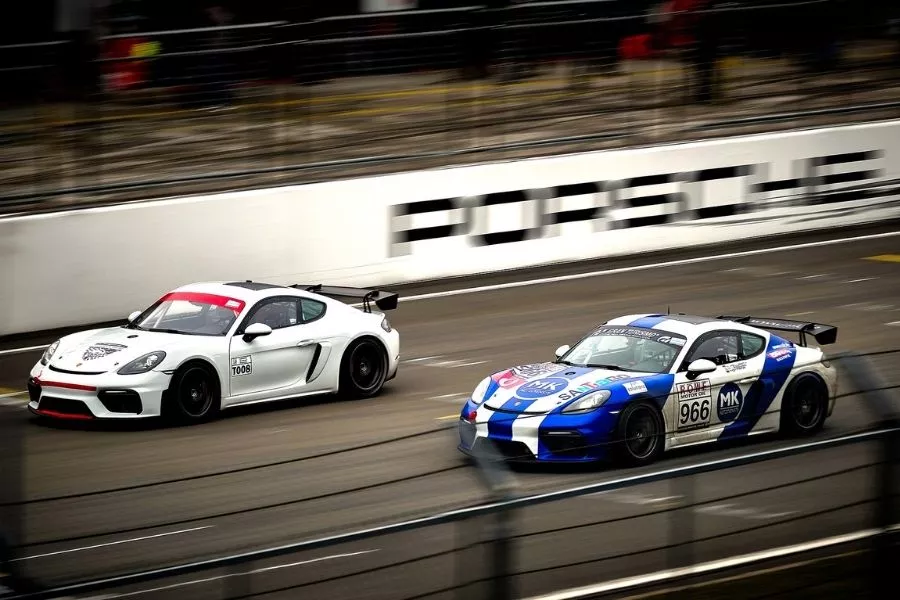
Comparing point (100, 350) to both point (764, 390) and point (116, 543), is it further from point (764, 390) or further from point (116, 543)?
Answer: point (116, 543)

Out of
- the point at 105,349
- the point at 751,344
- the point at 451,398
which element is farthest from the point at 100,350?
the point at 751,344

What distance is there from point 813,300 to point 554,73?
583 centimetres

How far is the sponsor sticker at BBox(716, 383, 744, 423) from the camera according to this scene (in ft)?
37.7

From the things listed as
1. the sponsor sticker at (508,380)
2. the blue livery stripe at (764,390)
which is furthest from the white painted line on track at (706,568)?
the sponsor sticker at (508,380)

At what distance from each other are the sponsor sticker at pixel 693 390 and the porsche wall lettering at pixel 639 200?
8.43m

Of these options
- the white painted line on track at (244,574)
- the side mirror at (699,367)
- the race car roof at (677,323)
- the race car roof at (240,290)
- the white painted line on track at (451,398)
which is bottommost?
the white painted line on track at (451,398)

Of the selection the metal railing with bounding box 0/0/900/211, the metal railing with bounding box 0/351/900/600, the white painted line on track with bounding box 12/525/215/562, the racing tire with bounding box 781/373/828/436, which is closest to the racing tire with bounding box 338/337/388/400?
the racing tire with bounding box 781/373/828/436

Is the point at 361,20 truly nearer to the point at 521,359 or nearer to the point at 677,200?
the point at 677,200

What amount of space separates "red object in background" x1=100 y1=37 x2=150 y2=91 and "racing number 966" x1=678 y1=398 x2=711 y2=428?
9459mm

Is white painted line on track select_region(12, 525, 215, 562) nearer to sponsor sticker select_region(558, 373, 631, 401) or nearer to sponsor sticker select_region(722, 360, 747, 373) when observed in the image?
sponsor sticker select_region(558, 373, 631, 401)

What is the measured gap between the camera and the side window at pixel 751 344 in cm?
1228

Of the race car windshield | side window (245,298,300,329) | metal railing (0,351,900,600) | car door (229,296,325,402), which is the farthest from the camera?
side window (245,298,300,329)

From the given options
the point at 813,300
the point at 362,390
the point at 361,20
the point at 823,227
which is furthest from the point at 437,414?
the point at 823,227

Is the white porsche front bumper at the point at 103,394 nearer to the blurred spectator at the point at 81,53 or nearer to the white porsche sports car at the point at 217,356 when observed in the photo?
the white porsche sports car at the point at 217,356
